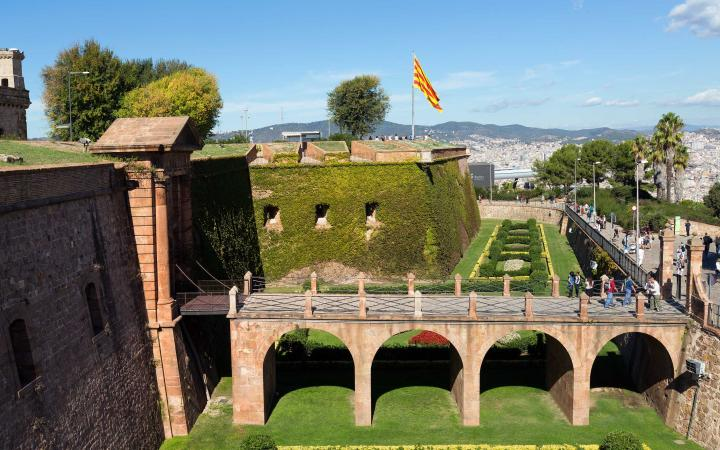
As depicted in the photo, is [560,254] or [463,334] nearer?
[463,334]

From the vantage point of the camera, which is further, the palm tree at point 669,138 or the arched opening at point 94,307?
the palm tree at point 669,138

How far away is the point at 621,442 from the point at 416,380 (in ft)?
33.9

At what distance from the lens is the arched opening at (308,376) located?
26734 mm

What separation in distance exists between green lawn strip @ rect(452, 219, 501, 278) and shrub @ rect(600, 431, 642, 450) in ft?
79.6

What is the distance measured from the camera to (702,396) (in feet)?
76.4

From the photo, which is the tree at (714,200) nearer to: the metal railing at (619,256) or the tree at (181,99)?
the metal railing at (619,256)

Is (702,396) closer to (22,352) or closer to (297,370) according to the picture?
(297,370)

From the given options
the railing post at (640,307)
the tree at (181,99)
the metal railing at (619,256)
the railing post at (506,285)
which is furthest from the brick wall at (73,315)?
the tree at (181,99)

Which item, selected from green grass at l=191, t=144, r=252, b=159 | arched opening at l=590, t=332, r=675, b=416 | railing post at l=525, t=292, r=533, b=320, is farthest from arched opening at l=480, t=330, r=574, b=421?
green grass at l=191, t=144, r=252, b=159

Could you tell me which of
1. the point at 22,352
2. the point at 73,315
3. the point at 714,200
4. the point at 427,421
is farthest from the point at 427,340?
the point at 714,200

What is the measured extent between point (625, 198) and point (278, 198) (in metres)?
48.5

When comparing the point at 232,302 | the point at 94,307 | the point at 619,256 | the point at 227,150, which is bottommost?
the point at 619,256

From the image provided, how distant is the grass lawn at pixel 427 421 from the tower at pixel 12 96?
25.4 metres

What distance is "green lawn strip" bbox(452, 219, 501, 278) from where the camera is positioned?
47906 mm
